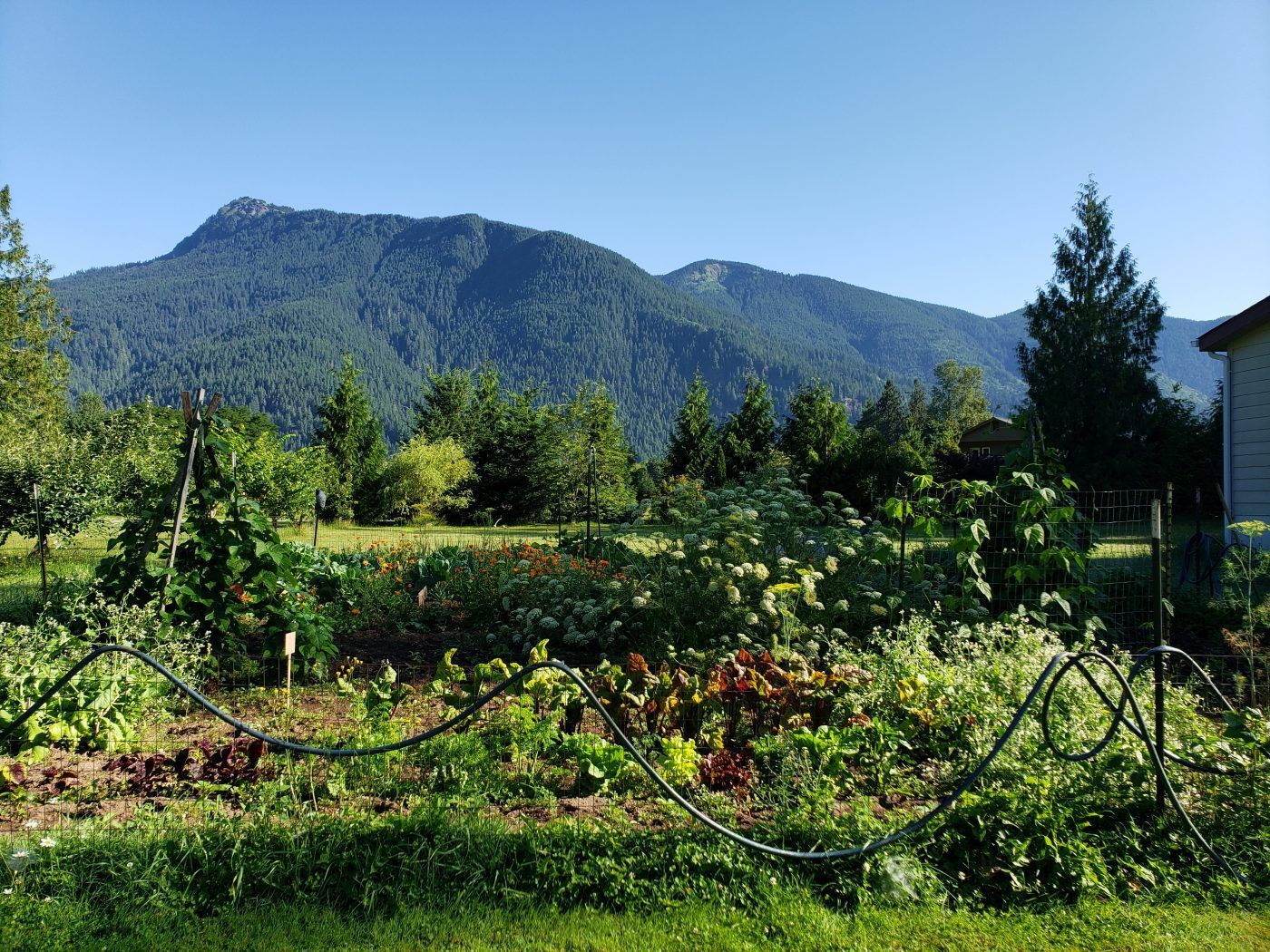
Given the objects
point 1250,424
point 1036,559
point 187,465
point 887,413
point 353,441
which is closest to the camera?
point 187,465

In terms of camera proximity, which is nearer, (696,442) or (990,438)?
(696,442)

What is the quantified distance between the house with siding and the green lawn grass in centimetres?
924

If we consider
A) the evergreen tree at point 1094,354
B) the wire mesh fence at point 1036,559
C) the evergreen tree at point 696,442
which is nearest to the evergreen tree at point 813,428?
the evergreen tree at point 696,442

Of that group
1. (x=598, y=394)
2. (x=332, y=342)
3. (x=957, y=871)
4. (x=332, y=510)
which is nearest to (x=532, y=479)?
(x=598, y=394)

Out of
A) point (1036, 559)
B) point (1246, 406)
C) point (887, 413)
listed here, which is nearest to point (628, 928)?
point (1036, 559)

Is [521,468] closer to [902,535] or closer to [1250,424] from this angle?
[1250,424]

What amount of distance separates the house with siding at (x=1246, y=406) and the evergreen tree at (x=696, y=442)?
14323mm

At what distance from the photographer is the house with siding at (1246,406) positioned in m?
9.64

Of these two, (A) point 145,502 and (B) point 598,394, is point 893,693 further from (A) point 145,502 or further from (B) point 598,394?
(B) point 598,394

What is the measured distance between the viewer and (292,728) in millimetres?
3934

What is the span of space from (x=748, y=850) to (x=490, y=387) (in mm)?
27686

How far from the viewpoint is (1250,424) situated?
9938 mm

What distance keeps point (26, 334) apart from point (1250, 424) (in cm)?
3159

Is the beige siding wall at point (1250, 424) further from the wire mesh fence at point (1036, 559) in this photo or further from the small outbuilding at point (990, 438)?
the small outbuilding at point (990, 438)
